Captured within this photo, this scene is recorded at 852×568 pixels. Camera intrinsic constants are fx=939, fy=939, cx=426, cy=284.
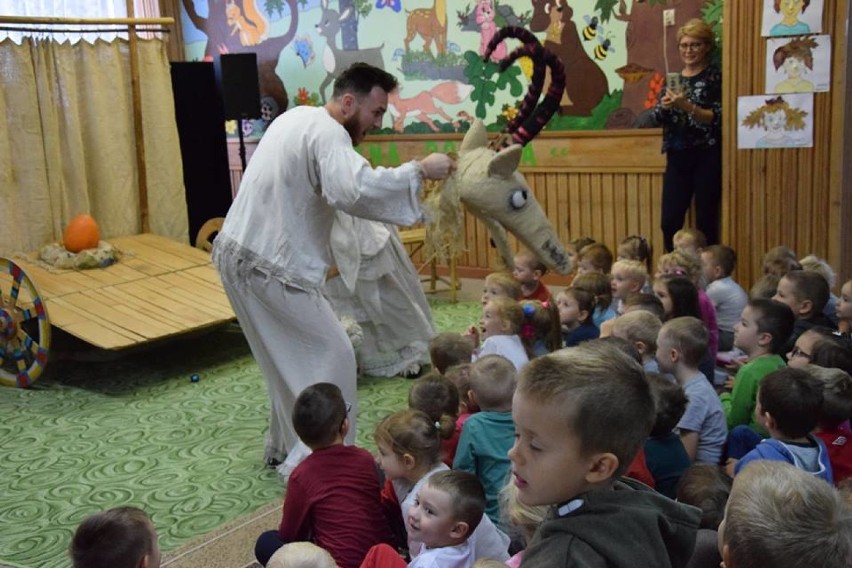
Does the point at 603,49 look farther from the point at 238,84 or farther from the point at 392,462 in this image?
the point at 392,462

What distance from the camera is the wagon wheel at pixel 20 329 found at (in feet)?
17.6

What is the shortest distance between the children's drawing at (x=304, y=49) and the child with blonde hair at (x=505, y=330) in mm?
5692

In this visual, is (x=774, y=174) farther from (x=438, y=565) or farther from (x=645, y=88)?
(x=438, y=565)

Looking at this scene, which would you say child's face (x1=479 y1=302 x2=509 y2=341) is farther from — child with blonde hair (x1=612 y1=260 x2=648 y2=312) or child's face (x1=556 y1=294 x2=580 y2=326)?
child with blonde hair (x1=612 y1=260 x2=648 y2=312)

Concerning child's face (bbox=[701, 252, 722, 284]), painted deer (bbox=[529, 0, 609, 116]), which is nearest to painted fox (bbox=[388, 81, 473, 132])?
painted deer (bbox=[529, 0, 609, 116])

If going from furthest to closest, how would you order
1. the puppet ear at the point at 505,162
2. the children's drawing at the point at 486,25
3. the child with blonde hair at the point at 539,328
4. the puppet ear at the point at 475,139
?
the children's drawing at the point at 486,25 → the child with blonde hair at the point at 539,328 → the puppet ear at the point at 475,139 → the puppet ear at the point at 505,162

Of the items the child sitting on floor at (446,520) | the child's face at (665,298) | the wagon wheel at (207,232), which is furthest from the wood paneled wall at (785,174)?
the child sitting on floor at (446,520)

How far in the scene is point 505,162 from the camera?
12.2 feet

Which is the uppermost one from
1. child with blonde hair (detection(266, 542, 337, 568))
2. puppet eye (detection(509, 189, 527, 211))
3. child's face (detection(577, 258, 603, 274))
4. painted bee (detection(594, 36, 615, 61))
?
painted bee (detection(594, 36, 615, 61))

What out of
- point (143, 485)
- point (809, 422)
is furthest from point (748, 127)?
point (143, 485)

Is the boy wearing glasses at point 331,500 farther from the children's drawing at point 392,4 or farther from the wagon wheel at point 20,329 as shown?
the children's drawing at point 392,4

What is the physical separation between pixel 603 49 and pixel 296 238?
14.0ft

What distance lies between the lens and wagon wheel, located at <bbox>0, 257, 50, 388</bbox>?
538cm

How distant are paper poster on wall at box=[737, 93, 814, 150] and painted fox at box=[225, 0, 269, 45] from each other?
504 centimetres
